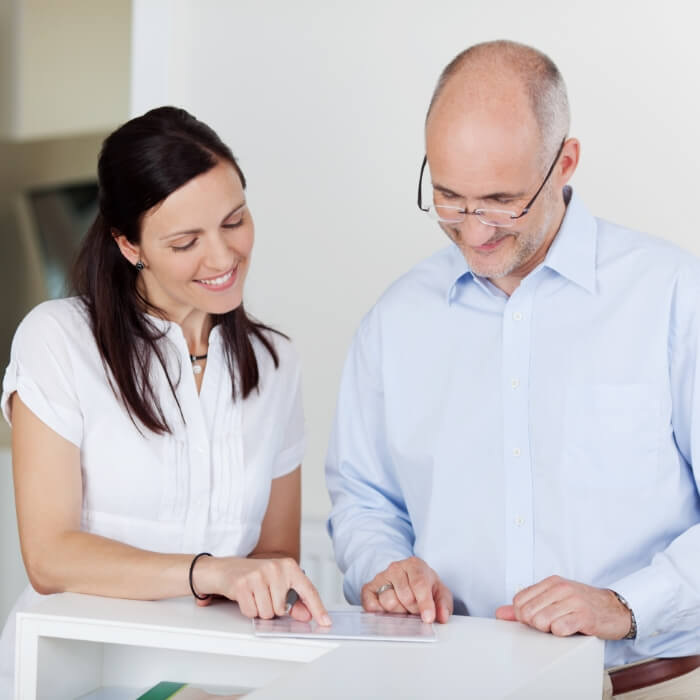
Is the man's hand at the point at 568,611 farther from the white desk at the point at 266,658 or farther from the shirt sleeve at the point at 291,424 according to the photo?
the shirt sleeve at the point at 291,424

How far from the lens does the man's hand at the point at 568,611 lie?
164 centimetres

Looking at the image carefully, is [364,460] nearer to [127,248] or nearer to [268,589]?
[268,589]

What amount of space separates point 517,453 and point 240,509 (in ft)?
1.95

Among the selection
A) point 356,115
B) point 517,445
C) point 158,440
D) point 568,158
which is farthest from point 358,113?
point 517,445

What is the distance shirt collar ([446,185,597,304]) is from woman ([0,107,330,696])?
0.50m

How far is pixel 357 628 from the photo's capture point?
1638mm

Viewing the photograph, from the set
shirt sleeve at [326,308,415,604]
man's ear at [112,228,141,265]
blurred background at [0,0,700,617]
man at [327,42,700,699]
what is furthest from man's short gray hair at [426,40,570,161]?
blurred background at [0,0,700,617]

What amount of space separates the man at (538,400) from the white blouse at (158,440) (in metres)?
0.27

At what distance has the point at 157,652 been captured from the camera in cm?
178

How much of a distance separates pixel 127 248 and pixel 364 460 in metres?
0.63

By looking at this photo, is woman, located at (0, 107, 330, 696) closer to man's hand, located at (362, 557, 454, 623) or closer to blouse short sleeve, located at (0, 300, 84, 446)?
blouse short sleeve, located at (0, 300, 84, 446)

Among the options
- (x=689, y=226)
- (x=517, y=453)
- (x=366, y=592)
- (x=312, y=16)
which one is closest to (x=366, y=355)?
(x=517, y=453)

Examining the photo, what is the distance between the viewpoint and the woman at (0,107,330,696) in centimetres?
204

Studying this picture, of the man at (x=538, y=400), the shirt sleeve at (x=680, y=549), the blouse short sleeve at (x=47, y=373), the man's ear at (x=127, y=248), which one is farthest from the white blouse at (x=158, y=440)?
the shirt sleeve at (x=680, y=549)
